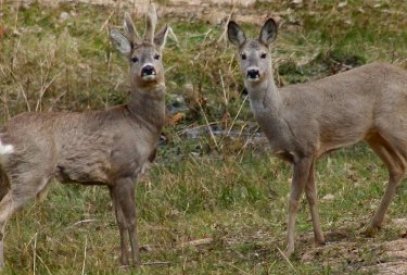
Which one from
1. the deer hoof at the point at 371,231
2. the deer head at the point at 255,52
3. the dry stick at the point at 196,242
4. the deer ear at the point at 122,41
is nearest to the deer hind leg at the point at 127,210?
the dry stick at the point at 196,242

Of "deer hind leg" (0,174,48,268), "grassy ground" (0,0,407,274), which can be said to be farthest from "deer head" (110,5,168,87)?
"grassy ground" (0,0,407,274)

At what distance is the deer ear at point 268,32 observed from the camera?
1028cm

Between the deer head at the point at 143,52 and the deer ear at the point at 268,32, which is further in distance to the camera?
the deer ear at the point at 268,32

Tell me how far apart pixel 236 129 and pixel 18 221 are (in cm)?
306

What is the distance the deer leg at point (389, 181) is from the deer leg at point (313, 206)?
38 cm

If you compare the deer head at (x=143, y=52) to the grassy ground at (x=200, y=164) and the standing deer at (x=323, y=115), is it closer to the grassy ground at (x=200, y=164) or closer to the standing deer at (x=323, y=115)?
the standing deer at (x=323, y=115)

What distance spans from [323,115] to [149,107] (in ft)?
4.09

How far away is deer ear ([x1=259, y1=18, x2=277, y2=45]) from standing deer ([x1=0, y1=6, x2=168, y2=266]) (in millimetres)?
846

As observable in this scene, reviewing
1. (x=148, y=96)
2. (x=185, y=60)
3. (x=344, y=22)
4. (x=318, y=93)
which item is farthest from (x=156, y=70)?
(x=344, y=22)

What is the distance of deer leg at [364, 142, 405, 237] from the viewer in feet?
32.8

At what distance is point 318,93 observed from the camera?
10156 mm

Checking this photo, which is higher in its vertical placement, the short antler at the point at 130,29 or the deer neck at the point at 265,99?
the short antler at the point at 130,29

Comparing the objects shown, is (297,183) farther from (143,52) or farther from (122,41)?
(122,41)

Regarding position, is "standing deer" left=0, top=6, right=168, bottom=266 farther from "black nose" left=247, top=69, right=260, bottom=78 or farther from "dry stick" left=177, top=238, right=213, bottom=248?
"black nose" left=247, top=69, right=260, bottom=78
